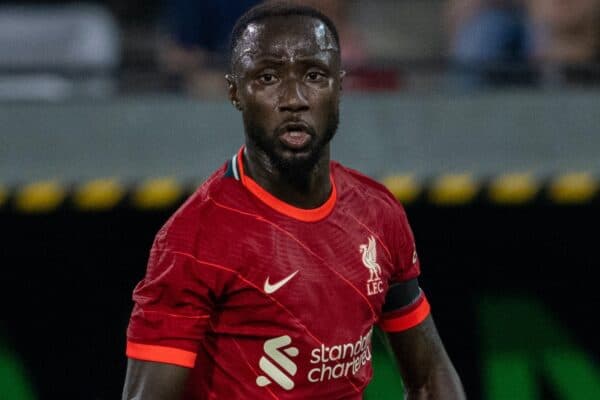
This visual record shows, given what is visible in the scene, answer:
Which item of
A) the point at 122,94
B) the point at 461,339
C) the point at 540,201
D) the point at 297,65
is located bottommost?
the point at 461,339

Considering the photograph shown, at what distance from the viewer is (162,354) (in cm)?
229

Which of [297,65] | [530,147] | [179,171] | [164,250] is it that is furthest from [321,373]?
[530,147]

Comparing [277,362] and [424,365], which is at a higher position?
[277,362]

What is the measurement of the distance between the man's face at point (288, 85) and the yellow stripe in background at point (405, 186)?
1397 mm

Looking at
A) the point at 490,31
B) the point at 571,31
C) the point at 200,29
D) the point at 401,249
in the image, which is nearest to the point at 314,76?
the point at 401,249

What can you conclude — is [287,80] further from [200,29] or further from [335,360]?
[200,29]

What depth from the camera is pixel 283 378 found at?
7.85 feet

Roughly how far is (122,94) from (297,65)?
5.65 feet

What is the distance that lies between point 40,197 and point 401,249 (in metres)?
1.49

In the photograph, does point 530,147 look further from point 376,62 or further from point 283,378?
point 283,378

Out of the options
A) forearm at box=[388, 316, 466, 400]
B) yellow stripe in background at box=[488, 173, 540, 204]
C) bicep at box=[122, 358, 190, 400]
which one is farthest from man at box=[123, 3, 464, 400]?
yellow stripe in background at box=[488, 173, 540, 204]

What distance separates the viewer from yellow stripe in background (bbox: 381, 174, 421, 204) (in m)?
3.76

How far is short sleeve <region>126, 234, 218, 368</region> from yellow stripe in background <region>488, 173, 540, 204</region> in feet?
5.59

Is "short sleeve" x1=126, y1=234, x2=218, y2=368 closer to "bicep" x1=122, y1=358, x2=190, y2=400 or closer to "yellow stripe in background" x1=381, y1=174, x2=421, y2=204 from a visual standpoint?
"bicep" x1=122, y1=358, x2=190, y2=400
